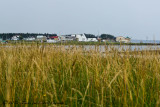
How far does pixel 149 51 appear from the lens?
4.51m

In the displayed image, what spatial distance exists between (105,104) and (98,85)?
25 cm

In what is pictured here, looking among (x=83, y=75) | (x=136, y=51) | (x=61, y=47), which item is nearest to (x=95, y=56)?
(x=83, y=75)

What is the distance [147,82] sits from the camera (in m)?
3.06

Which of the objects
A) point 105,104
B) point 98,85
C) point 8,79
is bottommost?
point 105,104

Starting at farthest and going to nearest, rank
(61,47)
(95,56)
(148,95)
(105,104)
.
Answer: (61,47) → (95,56) → (148,95) → (105,104)

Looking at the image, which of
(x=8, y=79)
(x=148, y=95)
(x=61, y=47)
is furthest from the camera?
(x=61, y=47)

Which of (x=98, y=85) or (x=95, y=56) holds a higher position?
(x=95, y=56)

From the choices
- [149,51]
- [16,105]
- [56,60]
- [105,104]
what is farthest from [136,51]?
[16,105]

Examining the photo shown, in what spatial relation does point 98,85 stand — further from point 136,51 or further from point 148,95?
point 136,51

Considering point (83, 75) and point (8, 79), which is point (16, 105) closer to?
point (8, 79)

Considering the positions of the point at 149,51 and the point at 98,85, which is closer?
the point at 98,85

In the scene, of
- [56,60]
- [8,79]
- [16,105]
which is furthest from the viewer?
[56,60]

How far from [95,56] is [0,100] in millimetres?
1360

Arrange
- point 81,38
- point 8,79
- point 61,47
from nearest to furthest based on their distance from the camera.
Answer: point 8,79 < point 61,47 < point 81,38
